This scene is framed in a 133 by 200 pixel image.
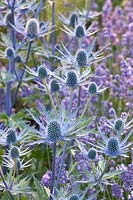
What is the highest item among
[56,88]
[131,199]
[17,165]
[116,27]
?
[116,27]

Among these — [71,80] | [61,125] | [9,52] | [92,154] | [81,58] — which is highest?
[9,52]

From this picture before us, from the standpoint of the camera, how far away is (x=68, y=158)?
9.25 ft

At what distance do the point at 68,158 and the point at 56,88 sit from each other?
1.82ft

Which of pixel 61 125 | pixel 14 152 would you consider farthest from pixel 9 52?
pixel 61 125

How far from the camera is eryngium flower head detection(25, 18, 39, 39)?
275 centimetres

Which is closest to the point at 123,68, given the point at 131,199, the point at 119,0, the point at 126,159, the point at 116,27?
the point at 126,159

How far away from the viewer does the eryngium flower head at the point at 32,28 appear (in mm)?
2749

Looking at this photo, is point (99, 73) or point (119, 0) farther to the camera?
point (119, 0)

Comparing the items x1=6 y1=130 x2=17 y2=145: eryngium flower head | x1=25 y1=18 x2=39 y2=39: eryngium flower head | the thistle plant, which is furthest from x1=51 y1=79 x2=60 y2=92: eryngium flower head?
x1=25 y1=18 x2=39 y2=39: eryngium flower head

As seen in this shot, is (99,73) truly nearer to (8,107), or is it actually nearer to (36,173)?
(8,107)

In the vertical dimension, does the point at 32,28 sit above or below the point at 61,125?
above

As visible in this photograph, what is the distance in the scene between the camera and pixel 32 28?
2.76m

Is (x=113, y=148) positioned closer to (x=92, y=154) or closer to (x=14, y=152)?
(x=92, y=154)

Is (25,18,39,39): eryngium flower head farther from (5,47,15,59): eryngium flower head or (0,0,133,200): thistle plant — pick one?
(5,47,15,59): eryngium flower head
